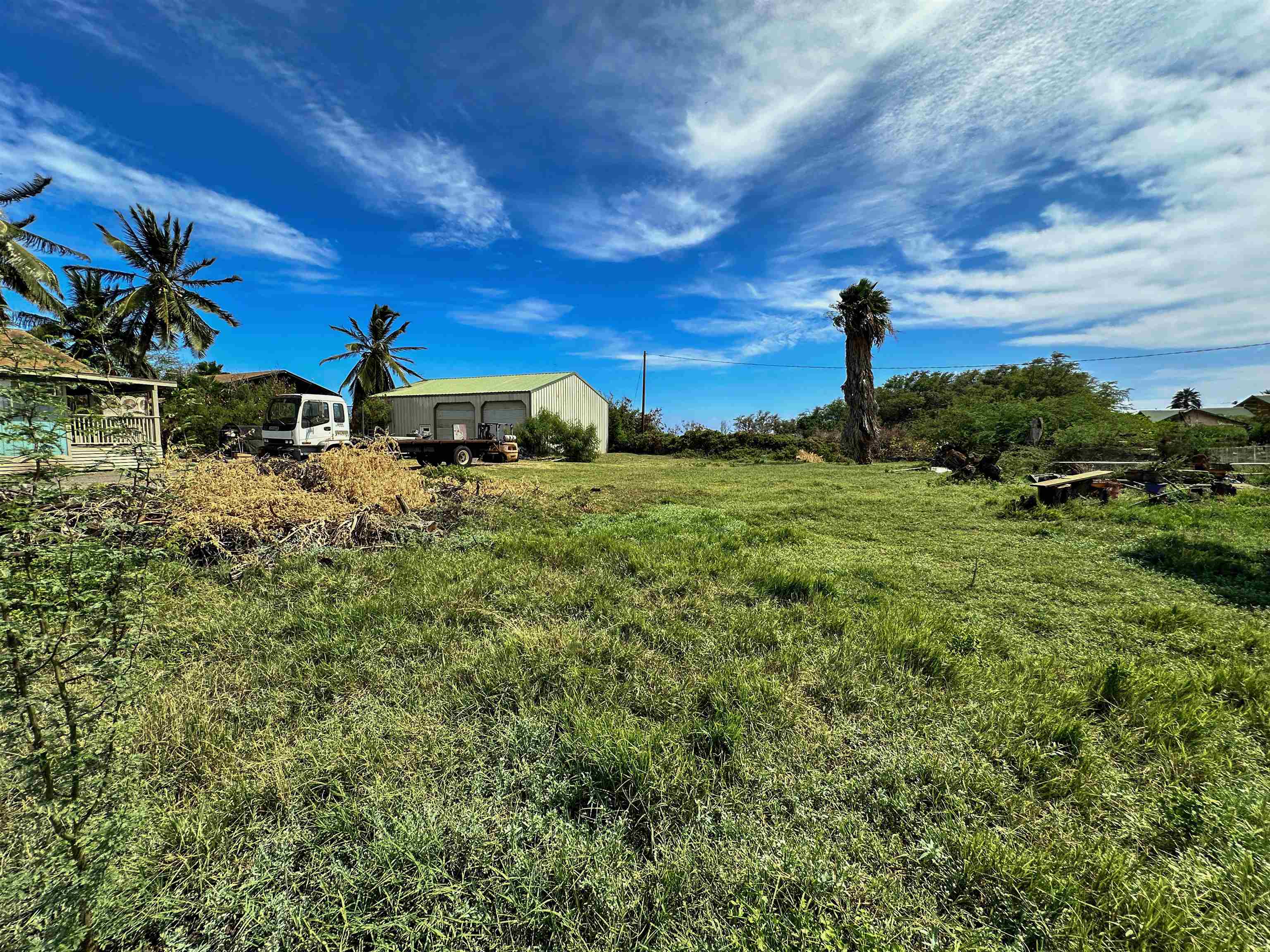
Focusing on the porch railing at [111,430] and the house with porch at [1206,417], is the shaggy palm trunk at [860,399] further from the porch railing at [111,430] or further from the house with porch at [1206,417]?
the porch railing at [111,430]

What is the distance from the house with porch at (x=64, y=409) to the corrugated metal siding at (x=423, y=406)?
24.9m

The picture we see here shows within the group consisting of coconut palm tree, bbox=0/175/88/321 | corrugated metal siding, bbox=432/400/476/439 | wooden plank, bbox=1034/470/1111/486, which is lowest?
wooden plank, bbox=1034/470/1111/486

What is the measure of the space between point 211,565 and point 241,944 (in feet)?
16.3

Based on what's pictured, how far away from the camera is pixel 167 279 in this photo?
20.8 metres

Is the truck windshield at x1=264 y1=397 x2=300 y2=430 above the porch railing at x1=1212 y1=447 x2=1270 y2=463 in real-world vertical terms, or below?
above

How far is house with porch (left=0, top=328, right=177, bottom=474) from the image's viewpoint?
3.21 ft

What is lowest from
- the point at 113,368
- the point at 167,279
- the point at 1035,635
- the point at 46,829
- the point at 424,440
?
the point at 1035,635

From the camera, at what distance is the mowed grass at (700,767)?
3.52ft

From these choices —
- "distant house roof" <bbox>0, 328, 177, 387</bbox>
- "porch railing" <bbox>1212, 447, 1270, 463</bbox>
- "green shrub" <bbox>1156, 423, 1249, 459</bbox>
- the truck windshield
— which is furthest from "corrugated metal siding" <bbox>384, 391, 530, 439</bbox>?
"porch railing" <bbox>1212, 447, 1270, 463</bbox>

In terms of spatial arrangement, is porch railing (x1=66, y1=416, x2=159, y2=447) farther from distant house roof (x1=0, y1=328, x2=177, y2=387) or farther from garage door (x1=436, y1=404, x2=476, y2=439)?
garage door (x1=436, y1=404, x2=476, y2=439)

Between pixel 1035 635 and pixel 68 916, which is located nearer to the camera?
pixel 68 916

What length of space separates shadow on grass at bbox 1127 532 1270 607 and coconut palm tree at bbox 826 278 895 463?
742 inches

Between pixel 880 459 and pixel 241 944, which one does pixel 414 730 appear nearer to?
Answer: pixel 241 944

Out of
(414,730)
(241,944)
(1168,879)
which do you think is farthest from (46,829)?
(1168,879)
